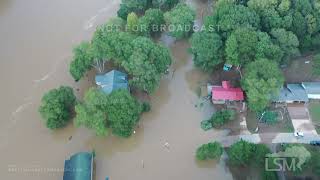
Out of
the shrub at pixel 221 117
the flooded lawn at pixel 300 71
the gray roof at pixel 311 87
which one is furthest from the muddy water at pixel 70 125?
the gray roof at pixel 311 87

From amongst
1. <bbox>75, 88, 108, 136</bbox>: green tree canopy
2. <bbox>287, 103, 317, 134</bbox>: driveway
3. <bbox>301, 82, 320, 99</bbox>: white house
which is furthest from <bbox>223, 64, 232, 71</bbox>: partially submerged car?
<bbox>75, 88, 108, 136</bbox>: green tree canopy

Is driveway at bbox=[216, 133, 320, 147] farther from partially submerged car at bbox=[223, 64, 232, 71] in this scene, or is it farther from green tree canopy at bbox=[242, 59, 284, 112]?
partially submerged car at bbox=[223, 64, 232, 71]

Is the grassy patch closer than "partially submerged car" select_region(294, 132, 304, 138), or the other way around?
"partially submerged car" select_region(294, 132, 304, 138)

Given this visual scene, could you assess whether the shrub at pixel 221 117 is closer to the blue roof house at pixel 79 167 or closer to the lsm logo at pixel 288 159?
the lsm logo at pixel 288 159

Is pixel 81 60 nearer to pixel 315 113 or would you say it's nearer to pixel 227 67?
pixel 227 67

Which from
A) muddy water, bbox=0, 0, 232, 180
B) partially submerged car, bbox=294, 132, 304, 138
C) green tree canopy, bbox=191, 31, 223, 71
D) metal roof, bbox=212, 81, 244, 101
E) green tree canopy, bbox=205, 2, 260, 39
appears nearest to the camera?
muddy water, bbox=0, 0, 232, 180

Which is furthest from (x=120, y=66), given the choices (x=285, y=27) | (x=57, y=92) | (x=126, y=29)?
(x=285, y=27)
